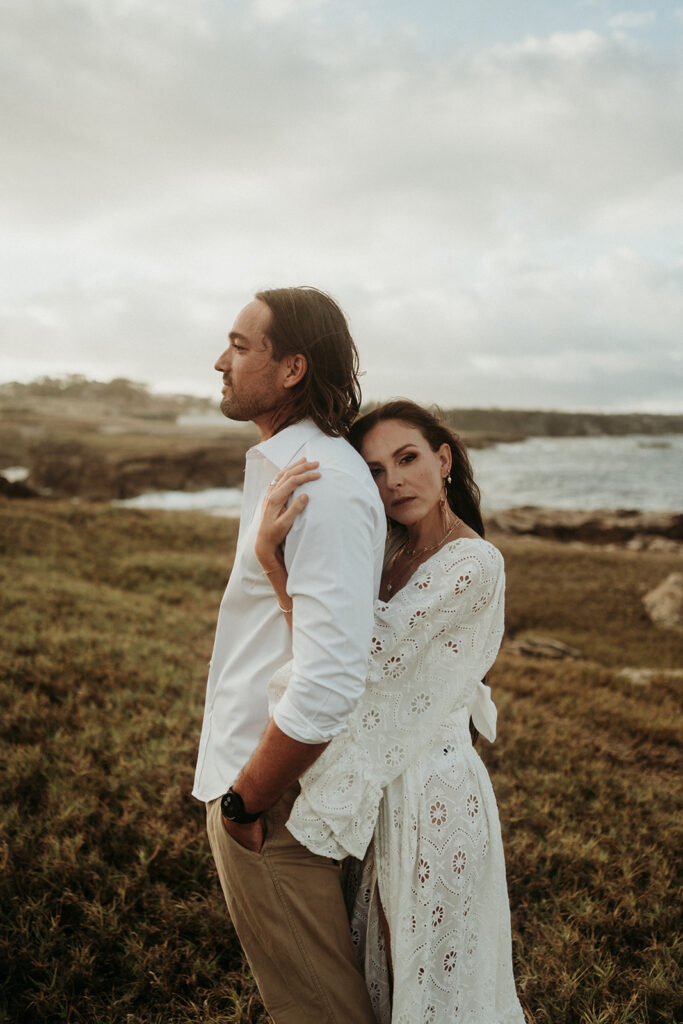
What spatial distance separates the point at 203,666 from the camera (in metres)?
6.48

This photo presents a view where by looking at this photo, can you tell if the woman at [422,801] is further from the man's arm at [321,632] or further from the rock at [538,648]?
the rock at [538,648]

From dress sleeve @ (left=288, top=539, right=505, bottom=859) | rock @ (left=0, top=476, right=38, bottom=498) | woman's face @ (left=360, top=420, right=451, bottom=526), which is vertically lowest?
rock @ (left=0, top=476, right=38, bottom=498)

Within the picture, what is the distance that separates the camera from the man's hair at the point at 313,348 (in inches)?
73.0

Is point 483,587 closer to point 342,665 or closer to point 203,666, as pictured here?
point 342,665

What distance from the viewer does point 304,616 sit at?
4.91 feet

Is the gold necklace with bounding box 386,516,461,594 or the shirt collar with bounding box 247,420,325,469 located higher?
the shirt collar with bounding box 247,420,325,469

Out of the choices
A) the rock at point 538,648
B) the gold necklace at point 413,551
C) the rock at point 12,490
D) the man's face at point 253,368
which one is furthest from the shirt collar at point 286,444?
the rock at point 12,490

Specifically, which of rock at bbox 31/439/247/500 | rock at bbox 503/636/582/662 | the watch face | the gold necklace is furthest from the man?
rock at bbox 31/439/247/500

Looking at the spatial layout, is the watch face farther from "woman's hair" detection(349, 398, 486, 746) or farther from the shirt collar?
"woman's hair" detection(349, 398, 486, 746)

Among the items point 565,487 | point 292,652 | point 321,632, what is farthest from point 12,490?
point 565,487

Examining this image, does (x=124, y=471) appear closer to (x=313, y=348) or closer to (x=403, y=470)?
(x=403, y=470)

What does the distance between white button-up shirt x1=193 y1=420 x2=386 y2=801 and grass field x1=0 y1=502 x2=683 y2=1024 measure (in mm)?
1603

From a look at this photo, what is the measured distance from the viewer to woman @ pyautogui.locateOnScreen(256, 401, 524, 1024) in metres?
1.71

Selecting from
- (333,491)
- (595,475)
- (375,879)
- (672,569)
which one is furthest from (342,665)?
(595,475)
